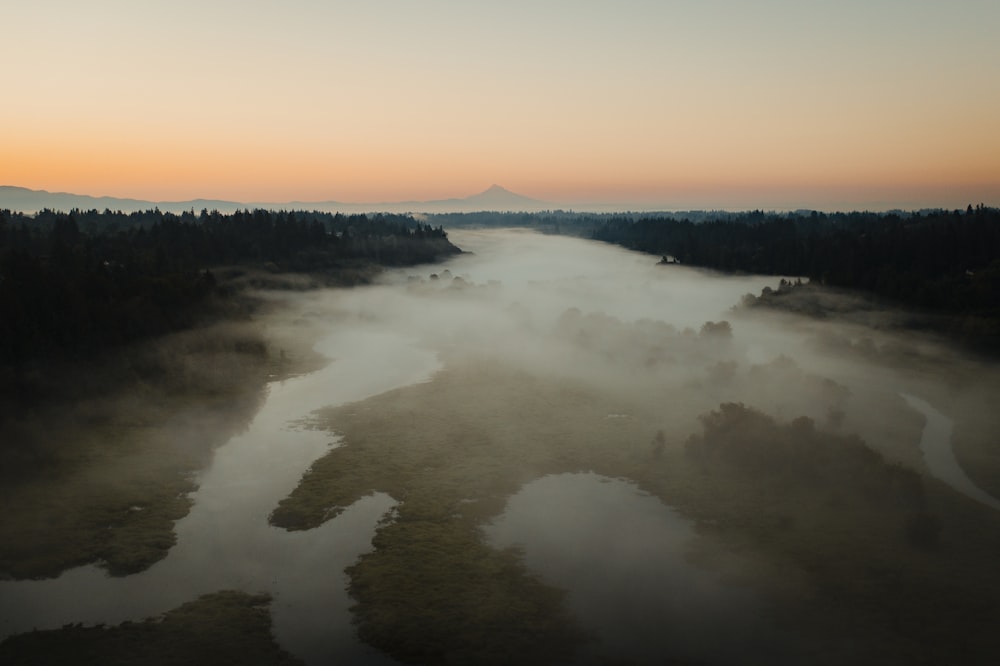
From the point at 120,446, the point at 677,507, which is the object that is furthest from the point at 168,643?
the point at 120,446

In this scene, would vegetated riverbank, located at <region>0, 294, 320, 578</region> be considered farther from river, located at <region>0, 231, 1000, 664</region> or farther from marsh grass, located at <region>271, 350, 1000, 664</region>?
marsh grass, located at <region>271, 350, 1000, 664</region>

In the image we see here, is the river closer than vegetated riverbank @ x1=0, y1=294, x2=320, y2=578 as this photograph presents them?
Yes

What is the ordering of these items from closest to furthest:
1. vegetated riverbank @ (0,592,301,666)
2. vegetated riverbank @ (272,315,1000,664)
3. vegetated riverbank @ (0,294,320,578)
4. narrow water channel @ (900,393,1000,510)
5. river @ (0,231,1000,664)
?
vegetated riverbank @ (0,592,301,666)
vegetated riverbank @ (272,315,1000,664)
river @ (0,231,1000,664)
vegetated riverbank @ (0,294,320,578)
narrow water channel @ (900,393,1000,510)

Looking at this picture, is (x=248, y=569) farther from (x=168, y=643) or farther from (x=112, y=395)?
(x=112, y=395)

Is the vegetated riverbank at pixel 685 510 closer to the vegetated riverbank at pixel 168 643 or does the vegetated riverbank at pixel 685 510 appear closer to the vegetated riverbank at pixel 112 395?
the vegetated riverbank at pixel 168 643

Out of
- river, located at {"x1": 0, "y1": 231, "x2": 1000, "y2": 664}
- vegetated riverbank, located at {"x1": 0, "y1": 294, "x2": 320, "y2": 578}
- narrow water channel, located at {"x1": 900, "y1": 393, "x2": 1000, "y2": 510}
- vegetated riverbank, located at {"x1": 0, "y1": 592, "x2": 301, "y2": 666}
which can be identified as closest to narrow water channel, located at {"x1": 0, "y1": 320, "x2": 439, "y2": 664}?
river, located at {"x1": 0, "y1": 231, "x2": 1000, "y2": 664}

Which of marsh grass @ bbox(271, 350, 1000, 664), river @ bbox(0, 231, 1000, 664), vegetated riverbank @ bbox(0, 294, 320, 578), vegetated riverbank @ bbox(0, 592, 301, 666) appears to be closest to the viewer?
vegetated riverbank @ bbox(0, 592, 301, 666)
